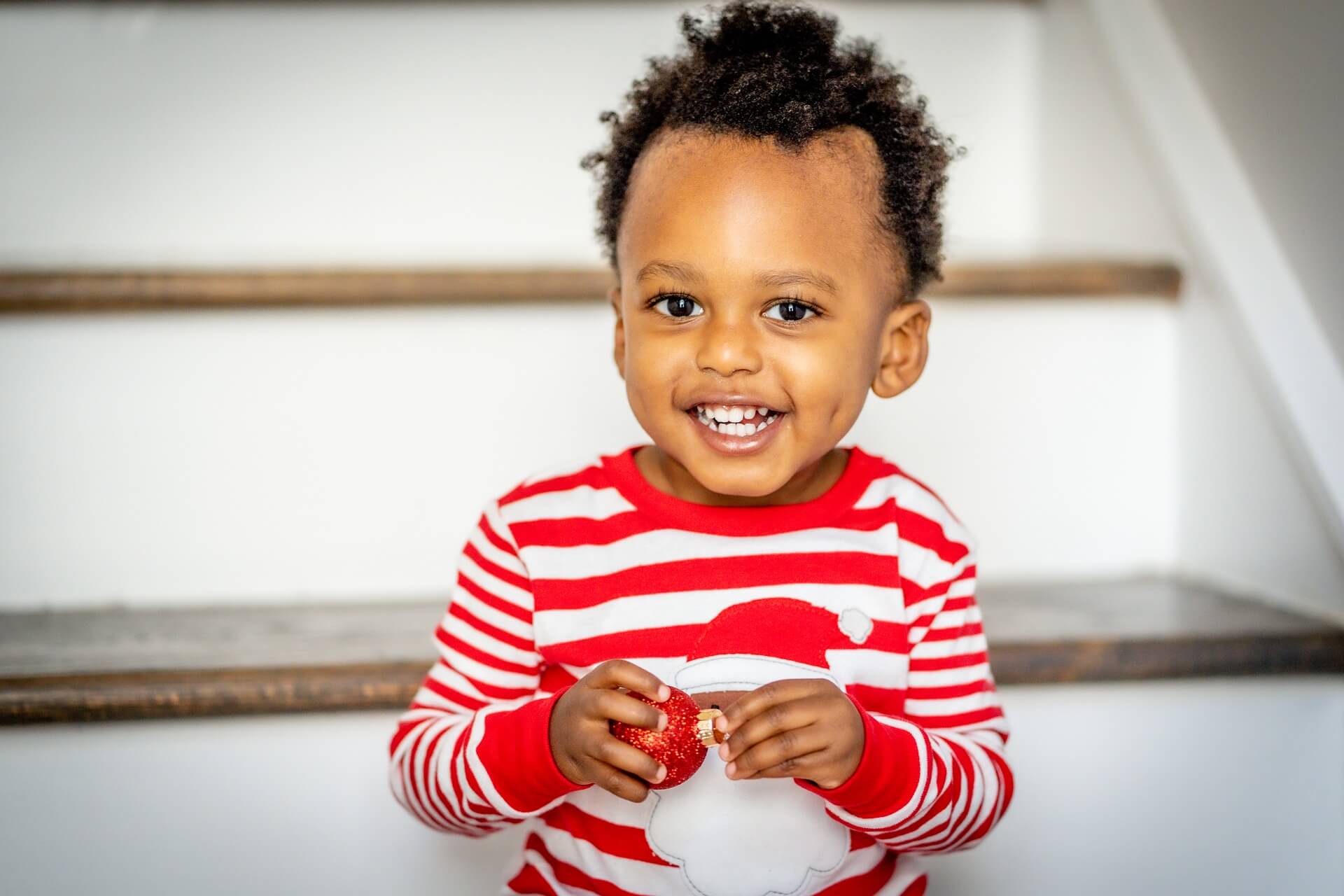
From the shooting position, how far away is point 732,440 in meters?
0.81

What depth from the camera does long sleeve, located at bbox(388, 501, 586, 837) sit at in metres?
0.81

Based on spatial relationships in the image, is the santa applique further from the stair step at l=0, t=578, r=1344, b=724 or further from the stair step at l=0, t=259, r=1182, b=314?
the stair step at l=0, t=259, r=1182, b=314

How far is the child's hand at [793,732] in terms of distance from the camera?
2.31 ft

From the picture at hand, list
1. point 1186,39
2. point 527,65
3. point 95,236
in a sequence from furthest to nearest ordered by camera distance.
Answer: point 527,65, point 95,236, point 1186,39

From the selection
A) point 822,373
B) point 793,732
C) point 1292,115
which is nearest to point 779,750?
point 793,732

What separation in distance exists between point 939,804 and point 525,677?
28 centimetres

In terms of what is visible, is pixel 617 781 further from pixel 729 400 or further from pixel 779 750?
pixel 729 400

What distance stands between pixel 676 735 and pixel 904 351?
1.04 ft

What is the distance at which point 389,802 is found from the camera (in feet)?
3.30

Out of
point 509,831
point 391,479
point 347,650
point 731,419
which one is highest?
point 731,419

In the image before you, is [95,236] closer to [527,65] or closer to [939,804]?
[527,65]

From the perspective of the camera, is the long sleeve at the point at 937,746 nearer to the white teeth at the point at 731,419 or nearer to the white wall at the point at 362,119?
the white teeth at the point at 731,419

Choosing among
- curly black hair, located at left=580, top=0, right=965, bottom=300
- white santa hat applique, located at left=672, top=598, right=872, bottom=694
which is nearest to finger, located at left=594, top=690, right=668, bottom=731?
white santa hat applique, located at left=672, top=598, right=872, bottom=694

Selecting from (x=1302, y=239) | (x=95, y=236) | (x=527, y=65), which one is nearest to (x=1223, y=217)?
(x=1302, y=239)
